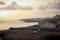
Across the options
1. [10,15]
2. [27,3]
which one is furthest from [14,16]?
[27,3]

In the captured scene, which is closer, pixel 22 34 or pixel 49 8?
pixel 22 34

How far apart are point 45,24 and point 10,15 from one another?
789 mm

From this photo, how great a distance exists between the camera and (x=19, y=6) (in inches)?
125

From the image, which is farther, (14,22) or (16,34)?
(14,22)

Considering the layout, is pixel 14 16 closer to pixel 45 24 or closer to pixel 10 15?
pixel 10 15

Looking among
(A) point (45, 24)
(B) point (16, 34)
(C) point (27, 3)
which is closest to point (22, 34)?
(B) point (16, 34)

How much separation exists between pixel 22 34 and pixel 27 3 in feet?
2.42

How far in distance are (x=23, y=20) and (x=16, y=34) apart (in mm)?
418

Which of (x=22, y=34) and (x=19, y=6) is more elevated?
(x=19, y=6)

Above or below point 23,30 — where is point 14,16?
above

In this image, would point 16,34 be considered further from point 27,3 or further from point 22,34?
point 27,3

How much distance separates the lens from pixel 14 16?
124 inches

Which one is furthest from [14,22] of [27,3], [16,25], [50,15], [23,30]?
[50,15]

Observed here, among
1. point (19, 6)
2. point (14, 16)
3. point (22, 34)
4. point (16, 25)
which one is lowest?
point (22, 34)
